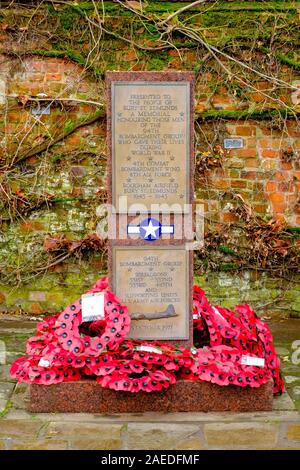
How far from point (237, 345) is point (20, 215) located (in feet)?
9.39

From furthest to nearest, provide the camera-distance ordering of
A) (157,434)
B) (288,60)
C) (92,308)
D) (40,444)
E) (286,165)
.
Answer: (286,165), (288,60), (92,308), (157,434), (40,444)

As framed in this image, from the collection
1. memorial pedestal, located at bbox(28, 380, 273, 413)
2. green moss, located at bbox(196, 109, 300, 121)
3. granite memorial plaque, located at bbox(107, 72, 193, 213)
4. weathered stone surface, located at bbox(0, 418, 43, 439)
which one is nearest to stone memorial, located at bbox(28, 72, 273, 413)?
granite memorial plaque, located at bbox(107, 72, 193, 213)

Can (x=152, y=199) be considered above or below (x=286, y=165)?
below

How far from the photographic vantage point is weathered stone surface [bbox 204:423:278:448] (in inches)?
147

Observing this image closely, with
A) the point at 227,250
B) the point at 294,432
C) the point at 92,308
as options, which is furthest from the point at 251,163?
the point at 294,432

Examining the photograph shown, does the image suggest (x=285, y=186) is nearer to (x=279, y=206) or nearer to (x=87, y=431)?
(x=279, y=206)

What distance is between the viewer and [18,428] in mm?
3918

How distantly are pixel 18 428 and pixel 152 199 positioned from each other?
1.64 meters

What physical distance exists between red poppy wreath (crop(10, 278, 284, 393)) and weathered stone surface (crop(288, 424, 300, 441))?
323 mm

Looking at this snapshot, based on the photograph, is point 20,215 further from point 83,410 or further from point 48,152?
point 83,410

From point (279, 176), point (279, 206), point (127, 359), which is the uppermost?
point (279, 176)

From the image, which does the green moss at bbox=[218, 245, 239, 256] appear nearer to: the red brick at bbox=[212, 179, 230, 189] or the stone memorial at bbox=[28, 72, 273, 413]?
the red brick at bbox=[212, 179, 230, 189]

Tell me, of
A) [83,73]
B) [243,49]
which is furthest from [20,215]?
[243,49]

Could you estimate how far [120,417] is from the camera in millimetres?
4078
